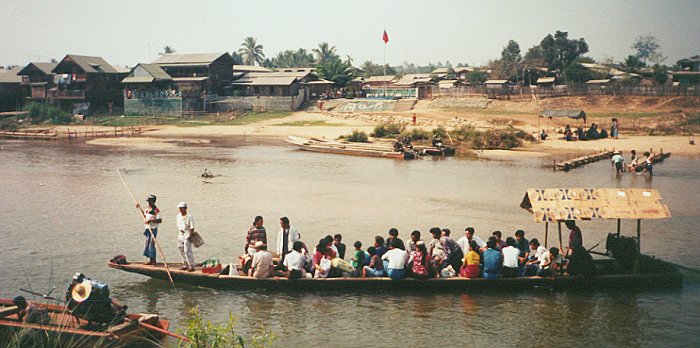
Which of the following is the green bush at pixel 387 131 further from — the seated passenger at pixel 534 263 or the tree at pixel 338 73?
the seated passenger at pixel 534 263

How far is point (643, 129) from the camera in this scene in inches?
2029

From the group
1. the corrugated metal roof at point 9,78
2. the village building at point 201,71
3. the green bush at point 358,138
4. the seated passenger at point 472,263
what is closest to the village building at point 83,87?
the corrugated metal roof at point 9,78

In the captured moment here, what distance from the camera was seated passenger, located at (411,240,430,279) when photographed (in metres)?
14.9

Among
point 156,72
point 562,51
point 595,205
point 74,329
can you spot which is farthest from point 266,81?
point 74,329

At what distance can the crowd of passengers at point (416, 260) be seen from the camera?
14859 millimetres

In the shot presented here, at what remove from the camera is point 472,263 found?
14.9 meters

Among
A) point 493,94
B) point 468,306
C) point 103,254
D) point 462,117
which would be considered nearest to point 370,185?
point 103,254

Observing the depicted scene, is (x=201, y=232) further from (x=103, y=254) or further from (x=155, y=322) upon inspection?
(x=155, y=322)

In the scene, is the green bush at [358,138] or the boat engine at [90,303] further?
the green bush at [358,138]

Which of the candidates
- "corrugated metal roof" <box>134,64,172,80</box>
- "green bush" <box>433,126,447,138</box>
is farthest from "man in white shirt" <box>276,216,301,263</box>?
"corrugated metal roof" <box>134,64,172,80</box>

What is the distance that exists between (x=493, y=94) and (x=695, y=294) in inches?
2136

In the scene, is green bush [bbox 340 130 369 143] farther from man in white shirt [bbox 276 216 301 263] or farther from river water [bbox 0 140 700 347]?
man in white shirt [bbox 276 216 301 263]

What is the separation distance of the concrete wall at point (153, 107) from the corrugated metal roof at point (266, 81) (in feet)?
26.8

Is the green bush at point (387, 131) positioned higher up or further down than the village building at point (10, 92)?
further down
